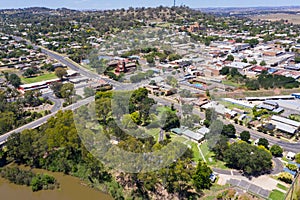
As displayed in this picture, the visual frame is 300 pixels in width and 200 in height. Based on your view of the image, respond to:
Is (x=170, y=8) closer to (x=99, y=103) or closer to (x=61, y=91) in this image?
(x=61, y=91)

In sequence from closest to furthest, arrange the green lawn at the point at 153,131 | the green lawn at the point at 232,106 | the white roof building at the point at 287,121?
the green lawn at the point at 153,131 < the white roof building at the point at 287,121 < the green lawn at the point at 232,106

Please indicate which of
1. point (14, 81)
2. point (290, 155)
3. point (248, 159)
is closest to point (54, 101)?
point (14, 81)

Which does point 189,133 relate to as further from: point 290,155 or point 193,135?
point 290,155

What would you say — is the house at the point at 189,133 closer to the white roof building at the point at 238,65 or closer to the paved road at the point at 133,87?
the paved road at the point at 133,87

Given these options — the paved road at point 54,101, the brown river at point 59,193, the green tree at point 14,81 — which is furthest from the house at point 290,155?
the green tree at point 14,81

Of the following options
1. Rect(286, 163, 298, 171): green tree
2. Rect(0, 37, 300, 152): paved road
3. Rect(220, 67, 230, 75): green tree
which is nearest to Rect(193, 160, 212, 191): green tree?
Rect(286, 163, 298, 171): green tree

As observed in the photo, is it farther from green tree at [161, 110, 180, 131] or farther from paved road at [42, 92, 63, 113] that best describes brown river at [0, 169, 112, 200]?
paved road at [42, 92, 63, 113]
